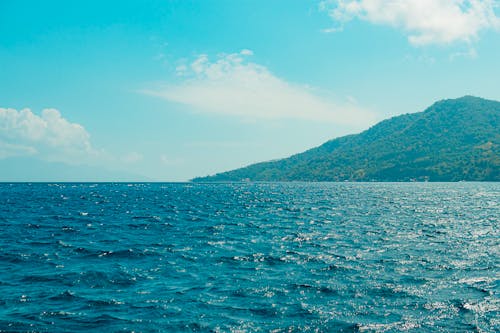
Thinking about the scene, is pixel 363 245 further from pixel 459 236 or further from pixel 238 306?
pixel 238 306

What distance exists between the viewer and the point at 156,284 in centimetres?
2791

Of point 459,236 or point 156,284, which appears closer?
point 156,284

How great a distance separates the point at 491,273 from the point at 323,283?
15.3 metres

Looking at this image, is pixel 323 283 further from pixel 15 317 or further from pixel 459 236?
pixel 459 236

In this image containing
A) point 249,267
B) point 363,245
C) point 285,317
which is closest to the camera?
point 285,317

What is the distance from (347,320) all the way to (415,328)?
12.0ft

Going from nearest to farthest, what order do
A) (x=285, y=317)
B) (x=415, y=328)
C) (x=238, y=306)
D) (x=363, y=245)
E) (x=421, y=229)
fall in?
(x=415, y=328) → (x=285, y=317) → (x=238, y=306) → (x=363, y=245) → (x=421, y=229)

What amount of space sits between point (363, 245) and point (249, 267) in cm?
1727

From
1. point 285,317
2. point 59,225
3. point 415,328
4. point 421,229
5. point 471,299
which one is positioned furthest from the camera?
point 59,225

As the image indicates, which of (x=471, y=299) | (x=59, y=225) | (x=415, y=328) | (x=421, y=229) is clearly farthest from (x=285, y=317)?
(x=59, y=225)

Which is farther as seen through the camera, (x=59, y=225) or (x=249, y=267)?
(x=59, y=225)

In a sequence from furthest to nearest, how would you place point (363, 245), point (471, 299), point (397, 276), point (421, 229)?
point (421, 229)
point (363, 245)
point (397, 276)
point (471, 299)

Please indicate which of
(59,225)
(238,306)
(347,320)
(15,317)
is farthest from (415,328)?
(59,225)

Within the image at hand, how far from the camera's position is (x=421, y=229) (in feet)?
190
